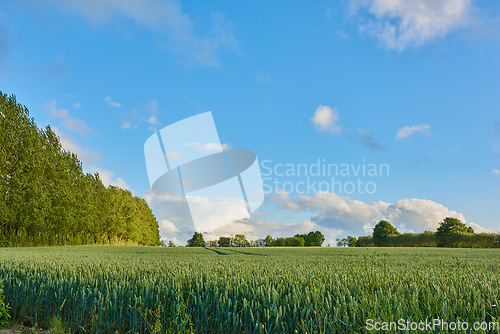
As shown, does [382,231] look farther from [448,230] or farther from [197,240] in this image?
[197,240]

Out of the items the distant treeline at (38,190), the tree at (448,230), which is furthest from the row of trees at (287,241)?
the distant treeline at (38,190)

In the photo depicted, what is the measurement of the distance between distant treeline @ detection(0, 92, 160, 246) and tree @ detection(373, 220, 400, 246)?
6705 centimetres

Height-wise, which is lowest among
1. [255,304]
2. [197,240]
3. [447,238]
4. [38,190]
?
[197,240]

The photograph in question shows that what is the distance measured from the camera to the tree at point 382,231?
7962 centimetres

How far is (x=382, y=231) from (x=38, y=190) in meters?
80.9

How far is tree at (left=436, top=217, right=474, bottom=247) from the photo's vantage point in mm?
61094

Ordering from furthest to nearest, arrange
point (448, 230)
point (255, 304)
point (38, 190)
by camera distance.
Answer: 1. point (448, 230)
2. point (38, 190)
3. point (255, 304)

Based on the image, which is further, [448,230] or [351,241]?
[351,241]

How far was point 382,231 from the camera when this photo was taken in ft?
275

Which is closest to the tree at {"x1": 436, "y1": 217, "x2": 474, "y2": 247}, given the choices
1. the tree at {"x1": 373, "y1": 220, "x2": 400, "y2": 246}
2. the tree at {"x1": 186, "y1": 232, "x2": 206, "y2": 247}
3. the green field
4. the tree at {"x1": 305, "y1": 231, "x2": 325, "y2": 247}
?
the tree at {"x1": 373, "y1": 220, "x2": 400, "y2": 246}

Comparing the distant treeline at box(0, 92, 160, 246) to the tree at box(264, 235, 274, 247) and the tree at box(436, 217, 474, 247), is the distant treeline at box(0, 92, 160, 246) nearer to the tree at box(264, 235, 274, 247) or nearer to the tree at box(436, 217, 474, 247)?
the tree at box(264, 235, 274, 247)

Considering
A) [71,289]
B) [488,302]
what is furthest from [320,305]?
[71,289]

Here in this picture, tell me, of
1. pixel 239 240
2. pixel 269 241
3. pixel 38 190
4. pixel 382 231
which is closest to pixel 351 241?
pixel 382 231

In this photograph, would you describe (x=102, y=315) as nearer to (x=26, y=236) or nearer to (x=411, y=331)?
(x=411, y=331)
